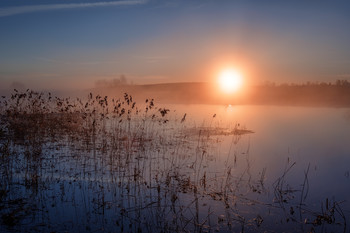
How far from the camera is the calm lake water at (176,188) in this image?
5.18 meters

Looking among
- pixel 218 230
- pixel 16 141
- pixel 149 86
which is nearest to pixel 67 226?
pixel 218 230

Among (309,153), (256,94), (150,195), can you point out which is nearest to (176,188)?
(150,195)

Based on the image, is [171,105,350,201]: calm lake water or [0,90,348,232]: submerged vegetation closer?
[0,90,348,232]: submerged vegetation

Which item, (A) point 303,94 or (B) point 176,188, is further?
(A) point 303,94

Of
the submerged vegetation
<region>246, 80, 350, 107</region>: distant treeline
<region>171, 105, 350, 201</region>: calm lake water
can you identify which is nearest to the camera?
the submerged vegetation

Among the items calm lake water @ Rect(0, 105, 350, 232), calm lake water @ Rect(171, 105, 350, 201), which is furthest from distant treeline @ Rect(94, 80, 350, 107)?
calm lake water @ Rect(0, 105, 350, 232)

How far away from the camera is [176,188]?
22.3ft

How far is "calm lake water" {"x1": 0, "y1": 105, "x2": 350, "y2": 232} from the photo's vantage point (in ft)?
17.0

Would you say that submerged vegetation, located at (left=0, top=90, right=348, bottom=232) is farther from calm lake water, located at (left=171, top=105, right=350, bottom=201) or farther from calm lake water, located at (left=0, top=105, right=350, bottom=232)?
calm lake water, located at (left=171, top=105, right=350, bottom=201)

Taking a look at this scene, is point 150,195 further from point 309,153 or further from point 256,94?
point 256,94

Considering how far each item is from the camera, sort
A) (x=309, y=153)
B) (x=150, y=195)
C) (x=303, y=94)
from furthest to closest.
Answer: (x=303, y=94) → (x=309, y=153) → (x=150, y=195)

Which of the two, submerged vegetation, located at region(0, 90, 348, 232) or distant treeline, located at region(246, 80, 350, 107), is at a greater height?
distant treeline, located at region(246, 80, 350, 107)

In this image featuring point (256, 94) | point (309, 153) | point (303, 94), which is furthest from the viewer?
point (256, 94)

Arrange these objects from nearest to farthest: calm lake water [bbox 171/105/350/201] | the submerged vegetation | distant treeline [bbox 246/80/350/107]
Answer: the submerged vegetation, calm lake water [bbox 171/105/350/201], distant treeline [bbox 246/80/350/107]
